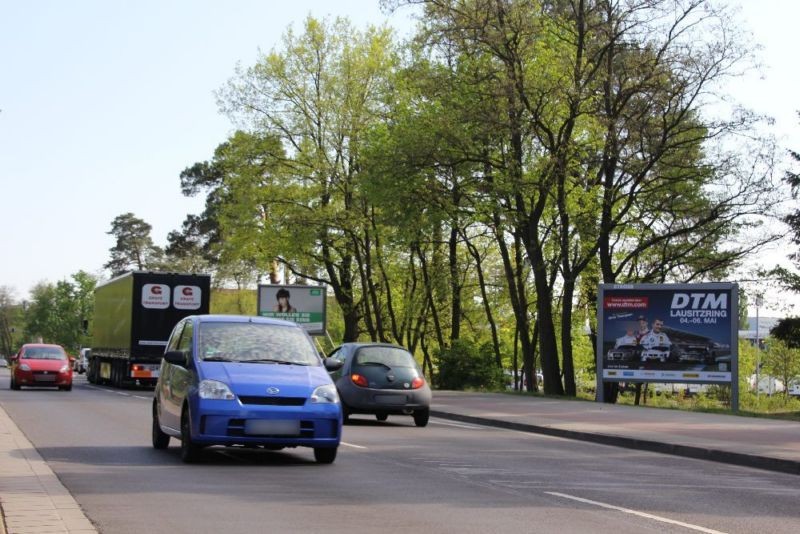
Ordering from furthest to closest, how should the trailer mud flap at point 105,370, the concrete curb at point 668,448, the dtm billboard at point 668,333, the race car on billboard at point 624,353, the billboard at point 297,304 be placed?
1. the billboard at point 297,304
2. the trailer mud flap at point 105,370
3. the race car on billboard at point 624,353
4. the dtm billboard at point 668,333
5. the concrete curb at point 668,448

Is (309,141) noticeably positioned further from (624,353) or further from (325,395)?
(325,395)

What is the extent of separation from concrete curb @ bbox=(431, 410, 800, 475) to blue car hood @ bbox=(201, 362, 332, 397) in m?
6.17

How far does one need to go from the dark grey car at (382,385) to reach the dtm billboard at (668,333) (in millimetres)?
10736

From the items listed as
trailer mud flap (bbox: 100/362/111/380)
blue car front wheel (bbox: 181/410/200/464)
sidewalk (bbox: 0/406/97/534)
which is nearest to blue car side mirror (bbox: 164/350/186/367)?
blue car front wheel (bbox: 181/410/200/464)

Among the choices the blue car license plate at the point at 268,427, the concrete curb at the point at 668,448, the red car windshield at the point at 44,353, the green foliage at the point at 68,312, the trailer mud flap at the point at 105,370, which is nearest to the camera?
the blue car license plate at the point at 268,427

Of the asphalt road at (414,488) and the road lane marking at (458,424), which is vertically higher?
the road lane marking at (458,424)

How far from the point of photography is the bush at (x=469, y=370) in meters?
42.4

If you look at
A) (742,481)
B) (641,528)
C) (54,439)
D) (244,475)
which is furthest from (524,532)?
(54,439)

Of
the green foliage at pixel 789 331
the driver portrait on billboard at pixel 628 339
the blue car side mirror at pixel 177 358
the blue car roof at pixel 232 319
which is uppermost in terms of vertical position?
the green foliage at pixel 789 331

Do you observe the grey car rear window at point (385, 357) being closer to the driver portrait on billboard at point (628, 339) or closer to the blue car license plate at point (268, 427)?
the blue car license plate at point (268, 427)

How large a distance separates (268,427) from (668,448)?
7312mm

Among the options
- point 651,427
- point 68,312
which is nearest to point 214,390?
point 651,427

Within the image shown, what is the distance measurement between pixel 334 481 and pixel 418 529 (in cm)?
333

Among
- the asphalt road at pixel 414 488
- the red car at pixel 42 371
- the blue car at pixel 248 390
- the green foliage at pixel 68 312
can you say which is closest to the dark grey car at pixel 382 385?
the asphalt road at pixel 414 488
